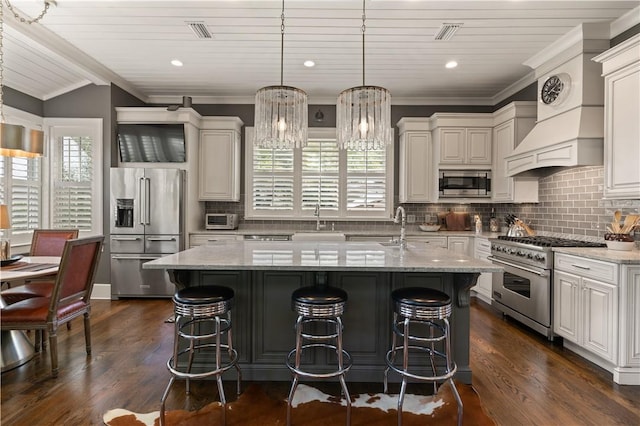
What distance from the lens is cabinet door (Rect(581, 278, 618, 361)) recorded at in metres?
2.57

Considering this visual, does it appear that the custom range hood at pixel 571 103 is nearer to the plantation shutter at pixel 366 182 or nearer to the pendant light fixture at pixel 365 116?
the pendant light fixture at pixel 365 116

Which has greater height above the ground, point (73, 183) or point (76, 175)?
point (76, 175)

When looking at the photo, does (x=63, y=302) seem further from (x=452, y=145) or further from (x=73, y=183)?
(x=452, y=145)

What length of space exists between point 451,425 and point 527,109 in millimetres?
3975

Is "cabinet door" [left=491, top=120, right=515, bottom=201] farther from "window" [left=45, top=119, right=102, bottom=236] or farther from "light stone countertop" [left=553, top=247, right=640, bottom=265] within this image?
"window" [left=45, top=119, right=102, bottom=236]

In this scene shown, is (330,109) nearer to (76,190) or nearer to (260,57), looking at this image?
(260,57)

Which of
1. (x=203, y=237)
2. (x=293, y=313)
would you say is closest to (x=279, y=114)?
(x=293, y=313)

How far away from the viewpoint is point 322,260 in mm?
2287

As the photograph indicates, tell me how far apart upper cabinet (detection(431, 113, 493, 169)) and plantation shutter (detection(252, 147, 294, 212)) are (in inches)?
90.5

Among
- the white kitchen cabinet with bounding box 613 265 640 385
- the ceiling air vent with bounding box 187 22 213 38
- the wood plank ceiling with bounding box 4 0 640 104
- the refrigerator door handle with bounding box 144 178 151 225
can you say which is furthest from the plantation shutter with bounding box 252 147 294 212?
the white kitchen cabinet with bounding box 613 265 640 385

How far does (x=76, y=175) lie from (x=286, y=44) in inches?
136

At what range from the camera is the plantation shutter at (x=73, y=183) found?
15.4 ft

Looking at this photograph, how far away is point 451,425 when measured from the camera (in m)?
2.03

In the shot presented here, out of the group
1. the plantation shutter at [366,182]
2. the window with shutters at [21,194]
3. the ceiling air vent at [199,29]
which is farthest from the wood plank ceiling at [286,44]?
the plantation shutter at [366,182]
